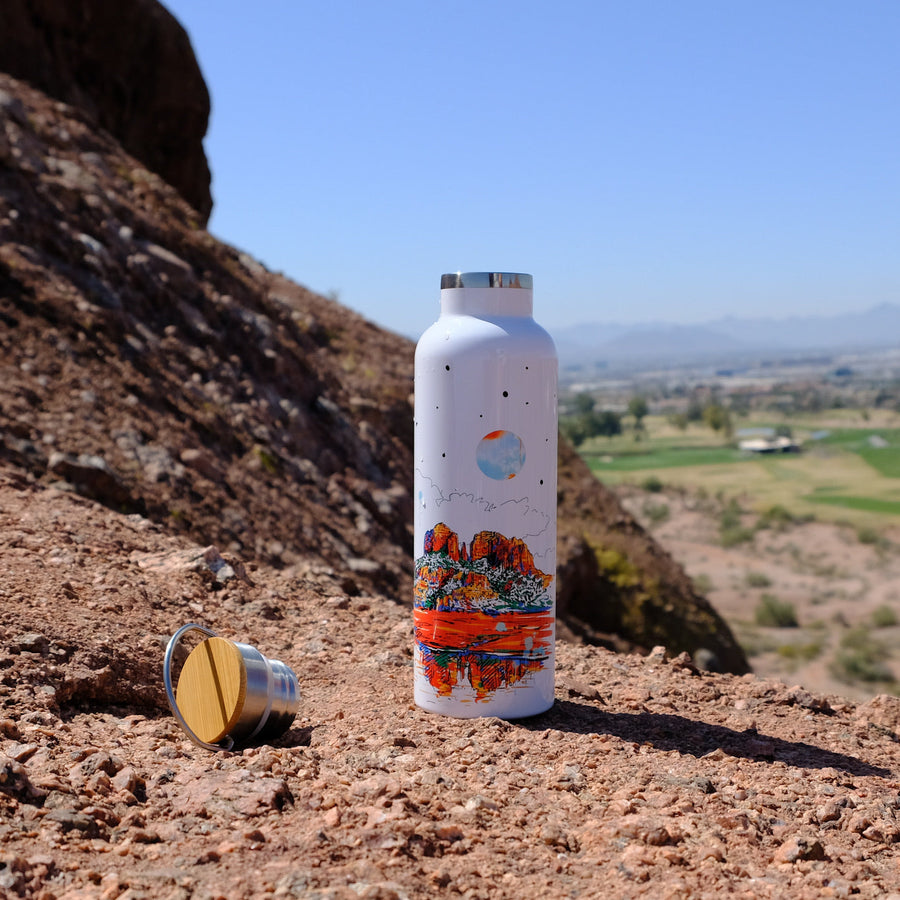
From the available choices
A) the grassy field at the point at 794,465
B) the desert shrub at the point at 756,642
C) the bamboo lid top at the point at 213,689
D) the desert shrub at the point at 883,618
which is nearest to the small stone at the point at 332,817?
the bamboo lid top at the point at 213,689

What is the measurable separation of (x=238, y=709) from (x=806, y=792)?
7.73 ft

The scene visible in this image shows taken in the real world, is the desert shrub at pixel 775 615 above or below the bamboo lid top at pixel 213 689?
below

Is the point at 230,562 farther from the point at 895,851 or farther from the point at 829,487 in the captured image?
the point at 829,487

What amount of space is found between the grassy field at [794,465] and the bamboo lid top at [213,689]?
75.5 meters

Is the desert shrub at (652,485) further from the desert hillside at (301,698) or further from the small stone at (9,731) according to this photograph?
the small stone at (9,731)

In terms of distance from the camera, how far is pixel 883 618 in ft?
160

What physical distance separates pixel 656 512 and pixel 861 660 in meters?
33.4

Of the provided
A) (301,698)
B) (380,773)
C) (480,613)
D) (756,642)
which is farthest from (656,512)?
(380,773)

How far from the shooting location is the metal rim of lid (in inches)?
183

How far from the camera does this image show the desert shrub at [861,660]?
1508 inches

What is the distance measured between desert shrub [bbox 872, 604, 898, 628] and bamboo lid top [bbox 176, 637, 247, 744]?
163ft

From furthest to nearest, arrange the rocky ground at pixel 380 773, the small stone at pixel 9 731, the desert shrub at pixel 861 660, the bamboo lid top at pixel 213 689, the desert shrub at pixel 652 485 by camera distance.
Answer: the desert shrub at pixel 652 485 < the desert shrub at pixel 861 660 < the bamboo lid top at pixel 213 689 < the small stone at pixel 9 731 < the rocky ground at pixel 380 773

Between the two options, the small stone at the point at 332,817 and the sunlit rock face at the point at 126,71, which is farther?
the sunlit rock face at the point at 126,71

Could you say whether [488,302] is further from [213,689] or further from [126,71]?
[126,71]
